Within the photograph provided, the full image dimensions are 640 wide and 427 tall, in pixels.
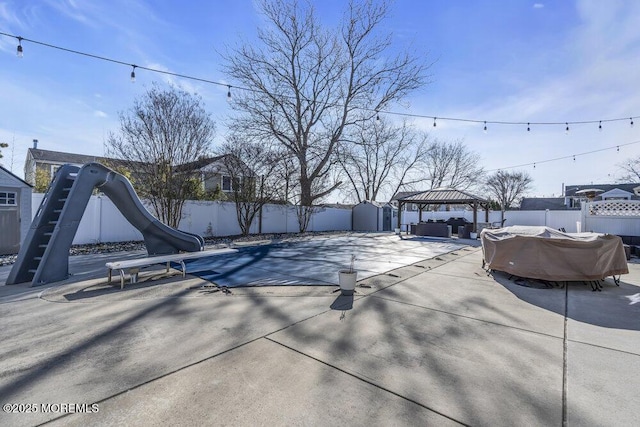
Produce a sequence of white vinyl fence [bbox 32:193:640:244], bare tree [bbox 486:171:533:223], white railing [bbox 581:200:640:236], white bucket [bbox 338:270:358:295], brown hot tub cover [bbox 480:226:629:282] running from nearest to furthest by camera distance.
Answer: white bucket [bbox 338:270:358:295] → brown hot tub cover [bbox 480:226:629:282] → white vinyl fence [bbox 32:193:640:244] → white railing [bbox 581:200:640:236] → bare tree [bbox 486:171:533:223]

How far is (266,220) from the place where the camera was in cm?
1694

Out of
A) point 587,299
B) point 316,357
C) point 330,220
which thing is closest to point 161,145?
point 316,357

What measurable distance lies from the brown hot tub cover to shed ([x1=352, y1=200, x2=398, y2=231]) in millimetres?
16340

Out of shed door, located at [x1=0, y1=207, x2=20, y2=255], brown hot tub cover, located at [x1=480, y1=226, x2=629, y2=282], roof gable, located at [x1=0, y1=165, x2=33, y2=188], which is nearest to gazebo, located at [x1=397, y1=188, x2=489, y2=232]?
brown hot tub cover, located at [x1=480, y1=226, x2=629, y2=282]

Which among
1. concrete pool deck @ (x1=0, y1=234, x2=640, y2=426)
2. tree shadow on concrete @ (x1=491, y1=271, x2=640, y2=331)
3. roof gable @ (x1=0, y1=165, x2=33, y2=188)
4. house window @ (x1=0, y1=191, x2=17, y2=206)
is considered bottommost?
tree shadow on concrete @ (x1=491, y1=271, x2=640, y2=331)

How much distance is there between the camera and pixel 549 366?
9.11 feet

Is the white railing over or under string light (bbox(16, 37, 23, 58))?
under

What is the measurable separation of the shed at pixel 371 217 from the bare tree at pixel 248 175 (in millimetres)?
9463

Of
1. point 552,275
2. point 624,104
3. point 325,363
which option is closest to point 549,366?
point 325,363

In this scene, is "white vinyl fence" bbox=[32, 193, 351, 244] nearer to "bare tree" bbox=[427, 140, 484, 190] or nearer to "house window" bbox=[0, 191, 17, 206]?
"house window" bbox=[0, 191, 17, 206]

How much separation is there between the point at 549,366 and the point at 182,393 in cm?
336

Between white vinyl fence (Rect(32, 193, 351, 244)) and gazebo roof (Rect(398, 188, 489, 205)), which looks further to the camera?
gazebo roof (Rect(398, 188, 489, 205))

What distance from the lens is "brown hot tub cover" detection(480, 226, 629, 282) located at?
5.93 meters

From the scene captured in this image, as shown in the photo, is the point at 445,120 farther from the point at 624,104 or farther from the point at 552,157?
the point at 552,157
